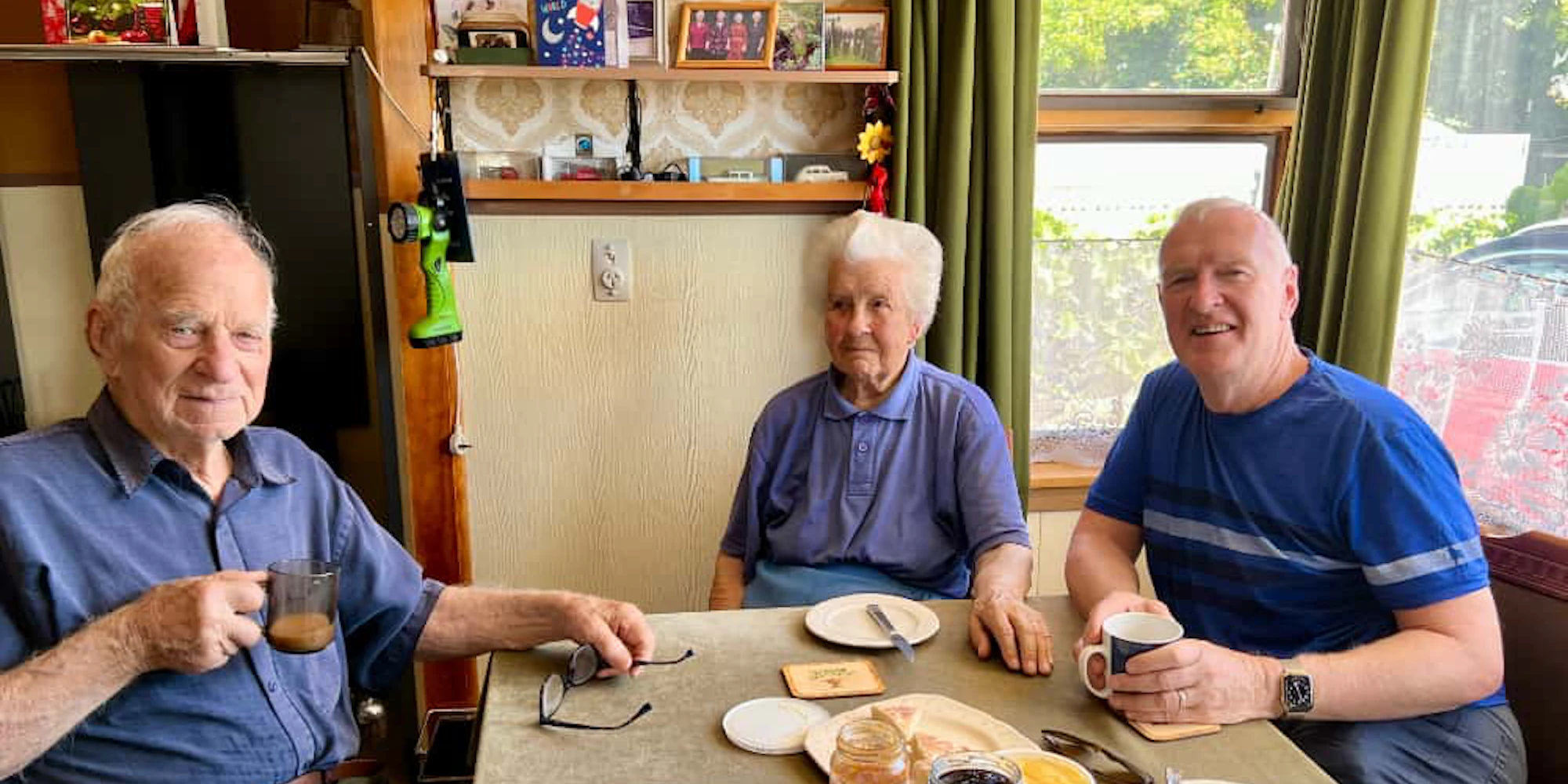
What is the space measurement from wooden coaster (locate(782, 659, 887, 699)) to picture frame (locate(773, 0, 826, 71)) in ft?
5.34

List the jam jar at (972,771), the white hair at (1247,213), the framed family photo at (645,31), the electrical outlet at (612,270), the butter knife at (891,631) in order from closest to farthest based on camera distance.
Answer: the jam jar at (972,771), the butter knife at (891,631), the white hair at (1247,213), the framed family photo at (645,31), the electrical outlet at (612,270)

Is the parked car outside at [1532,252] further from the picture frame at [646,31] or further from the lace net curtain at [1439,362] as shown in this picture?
the picture frame at [646,31]

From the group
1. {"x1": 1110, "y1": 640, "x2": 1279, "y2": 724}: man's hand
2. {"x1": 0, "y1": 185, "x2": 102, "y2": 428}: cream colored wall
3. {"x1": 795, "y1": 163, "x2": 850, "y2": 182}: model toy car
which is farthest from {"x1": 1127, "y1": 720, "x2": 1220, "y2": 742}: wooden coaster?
{"x1": 0, "y1": 185, "x2": 102, "y2": 428}: cream colored wall

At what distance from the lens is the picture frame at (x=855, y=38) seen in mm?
2535

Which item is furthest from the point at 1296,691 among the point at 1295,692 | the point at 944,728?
the point at 944,728

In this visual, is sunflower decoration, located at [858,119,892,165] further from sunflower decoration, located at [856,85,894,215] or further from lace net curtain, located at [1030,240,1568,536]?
lace net curtain, located at [1030,240,1568,536]

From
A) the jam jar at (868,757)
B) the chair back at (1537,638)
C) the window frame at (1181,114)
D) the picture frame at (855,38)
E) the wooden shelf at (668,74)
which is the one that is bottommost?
the chair back at (1537,638)

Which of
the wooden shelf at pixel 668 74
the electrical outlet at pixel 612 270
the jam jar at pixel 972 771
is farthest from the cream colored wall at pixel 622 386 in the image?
the jam jar at pixel 972 771

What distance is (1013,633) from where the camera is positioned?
4.56ft

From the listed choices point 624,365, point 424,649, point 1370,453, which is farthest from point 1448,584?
point 624,365

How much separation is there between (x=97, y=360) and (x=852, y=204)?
68.1 inches

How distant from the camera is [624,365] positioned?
2.66 metres

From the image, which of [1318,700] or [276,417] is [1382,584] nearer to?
[1318,700]

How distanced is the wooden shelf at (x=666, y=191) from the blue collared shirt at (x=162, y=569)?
3.65 feet
